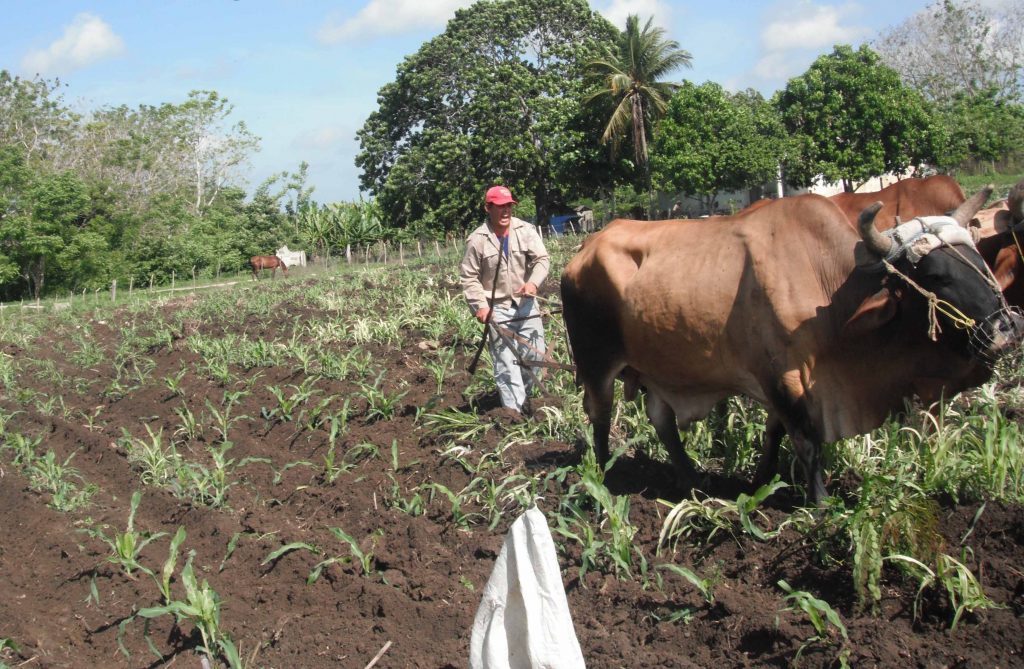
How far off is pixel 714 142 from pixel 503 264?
85.9ft

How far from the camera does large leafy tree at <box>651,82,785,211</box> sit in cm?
3106

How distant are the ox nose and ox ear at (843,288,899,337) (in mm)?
340

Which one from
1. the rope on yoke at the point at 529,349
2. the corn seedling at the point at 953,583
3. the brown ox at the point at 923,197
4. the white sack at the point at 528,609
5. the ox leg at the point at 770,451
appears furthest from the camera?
the rope on yoke at the point at 529,349

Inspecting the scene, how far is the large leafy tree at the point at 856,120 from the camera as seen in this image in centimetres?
2978

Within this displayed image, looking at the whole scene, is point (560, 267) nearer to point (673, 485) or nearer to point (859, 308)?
point (673, 485)

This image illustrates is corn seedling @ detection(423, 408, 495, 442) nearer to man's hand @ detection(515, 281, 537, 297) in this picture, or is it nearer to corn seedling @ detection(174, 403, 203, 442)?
man's hand @ detection(515, 281, 537, 297)

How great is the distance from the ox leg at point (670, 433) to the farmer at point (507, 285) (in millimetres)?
1384

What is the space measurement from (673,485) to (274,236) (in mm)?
38741

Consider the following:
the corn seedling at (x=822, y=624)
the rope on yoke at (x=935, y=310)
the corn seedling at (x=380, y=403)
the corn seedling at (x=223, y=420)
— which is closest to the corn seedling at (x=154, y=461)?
the corn seedling at (x=223, y=420)

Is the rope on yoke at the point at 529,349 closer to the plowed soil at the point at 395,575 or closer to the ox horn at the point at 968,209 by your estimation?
the plowed soil at the point at 395,575

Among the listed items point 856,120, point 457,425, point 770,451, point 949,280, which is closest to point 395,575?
point 770,451

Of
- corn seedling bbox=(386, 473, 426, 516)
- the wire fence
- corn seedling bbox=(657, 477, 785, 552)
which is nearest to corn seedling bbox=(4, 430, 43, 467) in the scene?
corn seedling bbox=(386, 473, 426, 516)

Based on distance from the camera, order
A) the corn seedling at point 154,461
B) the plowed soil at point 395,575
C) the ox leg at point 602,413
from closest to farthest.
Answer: the plowed soil at point 395,575 → the ox leg at point 602,413 → the corn seedling at point 154,461

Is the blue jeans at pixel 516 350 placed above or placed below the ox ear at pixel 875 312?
below
